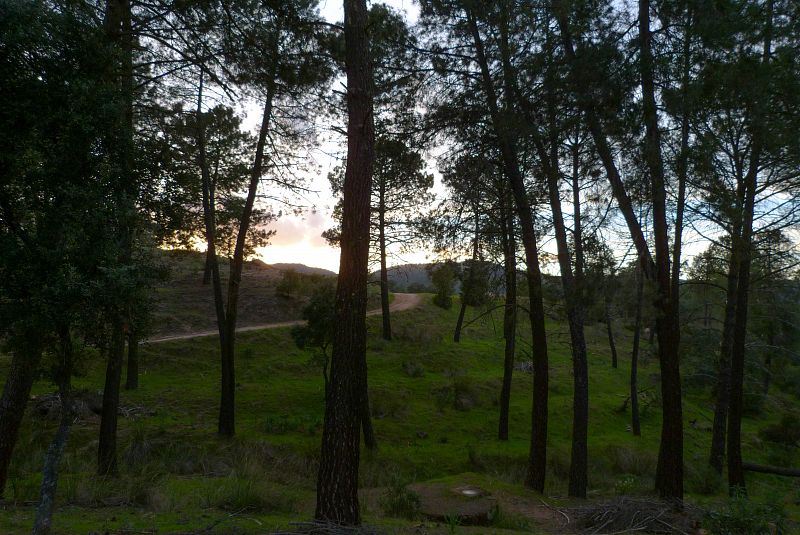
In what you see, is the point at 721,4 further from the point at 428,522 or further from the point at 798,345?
the point at 798,345

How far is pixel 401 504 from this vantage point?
857 cm

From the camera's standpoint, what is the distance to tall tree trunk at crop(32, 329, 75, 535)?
18.6 feet

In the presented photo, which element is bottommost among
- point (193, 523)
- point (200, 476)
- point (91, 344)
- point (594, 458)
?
point (594, 458)

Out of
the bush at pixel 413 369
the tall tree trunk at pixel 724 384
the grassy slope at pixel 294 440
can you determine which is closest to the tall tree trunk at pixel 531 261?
the grassy slope at pixel 294 440

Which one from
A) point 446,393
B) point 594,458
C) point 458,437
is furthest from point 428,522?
point 446,393

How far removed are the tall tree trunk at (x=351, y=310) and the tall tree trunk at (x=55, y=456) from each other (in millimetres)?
2943

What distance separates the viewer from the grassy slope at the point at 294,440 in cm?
789

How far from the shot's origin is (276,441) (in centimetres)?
1566

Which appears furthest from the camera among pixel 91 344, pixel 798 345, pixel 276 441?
pixel 798 345

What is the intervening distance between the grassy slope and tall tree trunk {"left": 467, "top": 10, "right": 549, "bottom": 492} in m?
0.91

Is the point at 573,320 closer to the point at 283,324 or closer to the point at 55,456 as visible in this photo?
the point at 55,456

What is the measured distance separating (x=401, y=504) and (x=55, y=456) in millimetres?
5075

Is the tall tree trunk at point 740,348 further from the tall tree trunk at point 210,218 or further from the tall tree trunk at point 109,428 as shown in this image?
the tall tree trunk at point 109,428

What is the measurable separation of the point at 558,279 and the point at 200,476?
894 cm
